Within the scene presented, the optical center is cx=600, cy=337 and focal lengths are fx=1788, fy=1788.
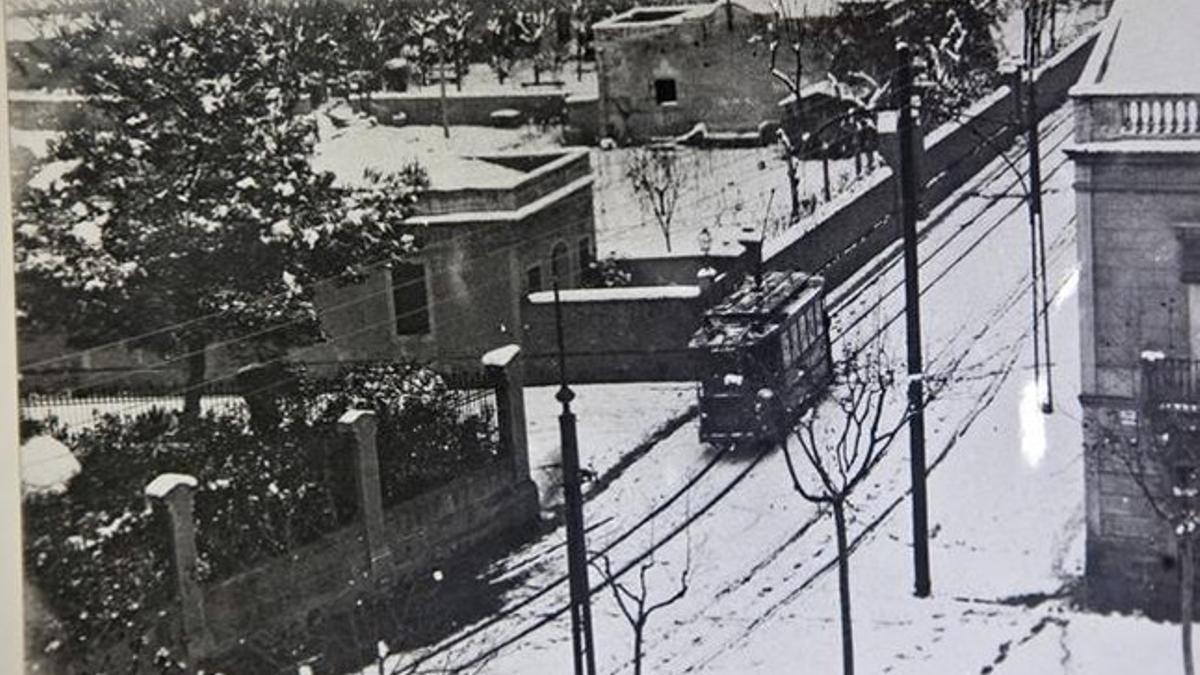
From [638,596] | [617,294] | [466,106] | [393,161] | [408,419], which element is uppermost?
[466,106]

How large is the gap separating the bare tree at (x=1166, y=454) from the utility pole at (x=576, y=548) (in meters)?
1.46

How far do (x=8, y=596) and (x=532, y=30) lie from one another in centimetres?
217

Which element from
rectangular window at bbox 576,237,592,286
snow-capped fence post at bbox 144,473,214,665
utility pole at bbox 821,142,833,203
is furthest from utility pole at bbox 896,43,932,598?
snow-capped fence post at bbox 144,473,214,665

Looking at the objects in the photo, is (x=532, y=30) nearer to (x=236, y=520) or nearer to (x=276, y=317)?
(x=276, y=317)

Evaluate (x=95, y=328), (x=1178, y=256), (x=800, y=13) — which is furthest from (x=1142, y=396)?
(x=95, y=328)

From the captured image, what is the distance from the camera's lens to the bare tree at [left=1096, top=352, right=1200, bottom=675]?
474 centimetres

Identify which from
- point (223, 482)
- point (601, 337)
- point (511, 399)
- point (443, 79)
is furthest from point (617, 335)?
point (223, 482)

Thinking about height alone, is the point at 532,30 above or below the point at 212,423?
above

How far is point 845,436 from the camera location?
16.7ft

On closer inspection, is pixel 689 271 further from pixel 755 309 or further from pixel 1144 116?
pixel 1144 116

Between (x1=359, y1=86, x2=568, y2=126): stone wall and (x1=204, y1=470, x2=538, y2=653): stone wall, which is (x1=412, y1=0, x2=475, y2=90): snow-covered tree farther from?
(x1=204, y1=470, x2=538, y2=653): stone wall

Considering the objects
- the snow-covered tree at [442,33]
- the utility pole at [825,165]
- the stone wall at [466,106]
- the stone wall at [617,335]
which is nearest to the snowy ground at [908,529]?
the stone wall at [617,335]

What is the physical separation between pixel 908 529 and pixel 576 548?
0.94m

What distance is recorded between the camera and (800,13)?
17.4 feet
